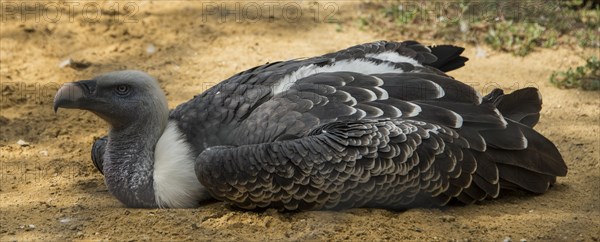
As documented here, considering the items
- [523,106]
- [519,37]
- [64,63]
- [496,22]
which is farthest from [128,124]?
[496,22]

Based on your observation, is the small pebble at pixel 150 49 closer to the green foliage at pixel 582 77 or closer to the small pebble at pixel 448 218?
the green foliage at pixel 582 77

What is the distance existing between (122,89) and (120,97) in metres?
0.06

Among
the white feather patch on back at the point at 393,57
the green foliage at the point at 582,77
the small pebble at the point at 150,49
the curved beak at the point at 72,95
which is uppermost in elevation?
the white feather patch on back at the point at 393,57

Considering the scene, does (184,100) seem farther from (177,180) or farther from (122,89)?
(177,180)

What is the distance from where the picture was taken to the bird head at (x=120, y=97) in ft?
21.8

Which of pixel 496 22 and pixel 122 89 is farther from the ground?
pixel 496 22

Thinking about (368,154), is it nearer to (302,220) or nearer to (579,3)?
(302,220)

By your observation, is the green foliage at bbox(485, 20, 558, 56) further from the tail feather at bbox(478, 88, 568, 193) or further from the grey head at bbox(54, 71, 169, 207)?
the grey head at bbox(54, 71, 169, 207)

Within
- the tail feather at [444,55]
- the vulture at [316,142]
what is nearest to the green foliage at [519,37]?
the tail feather at [444,55]

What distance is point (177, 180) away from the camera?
668 cm

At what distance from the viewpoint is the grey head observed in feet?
22.0

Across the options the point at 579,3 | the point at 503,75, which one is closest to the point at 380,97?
the point at 503,75

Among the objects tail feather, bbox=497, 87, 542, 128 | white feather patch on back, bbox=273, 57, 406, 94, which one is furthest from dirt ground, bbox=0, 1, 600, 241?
white feather patch on back, bbox=273, 57, 406, 94

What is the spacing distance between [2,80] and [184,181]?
3956 millimetres
